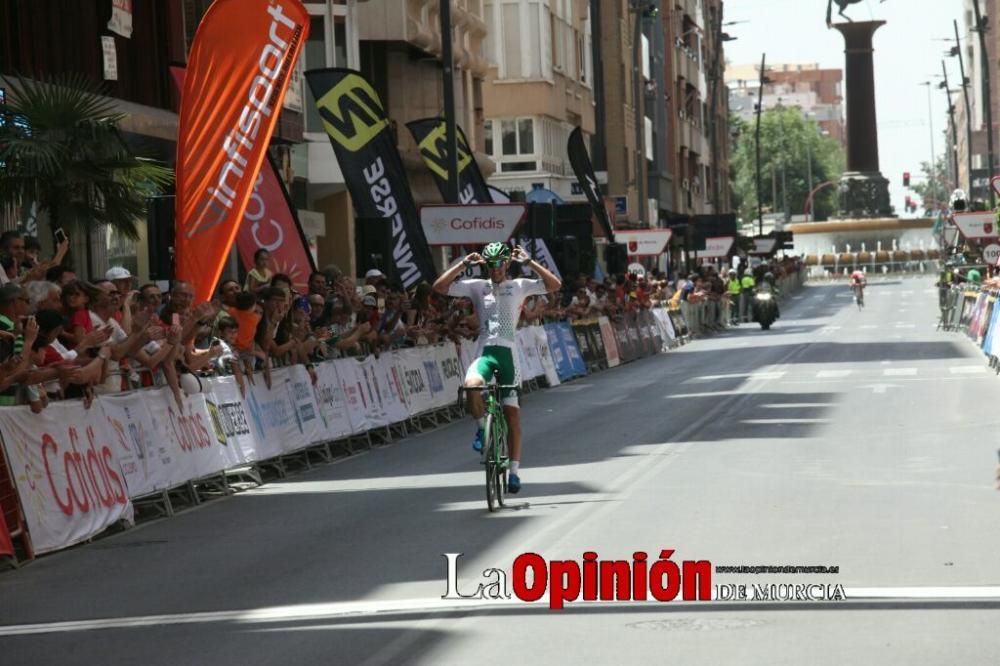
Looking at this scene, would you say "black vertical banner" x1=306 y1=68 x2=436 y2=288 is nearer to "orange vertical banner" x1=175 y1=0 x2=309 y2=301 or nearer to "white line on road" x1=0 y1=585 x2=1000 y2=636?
"orange vertical banner" x1=175 y1=0 x2=309 y2=301

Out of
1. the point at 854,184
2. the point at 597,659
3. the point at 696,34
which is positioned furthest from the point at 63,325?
A: the point at 854,184

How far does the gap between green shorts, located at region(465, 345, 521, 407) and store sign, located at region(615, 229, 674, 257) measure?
42429 millimetres

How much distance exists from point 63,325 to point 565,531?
4769 millimetres

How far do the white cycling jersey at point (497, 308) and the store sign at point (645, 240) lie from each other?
42.3 metres

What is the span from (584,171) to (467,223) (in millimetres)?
13150

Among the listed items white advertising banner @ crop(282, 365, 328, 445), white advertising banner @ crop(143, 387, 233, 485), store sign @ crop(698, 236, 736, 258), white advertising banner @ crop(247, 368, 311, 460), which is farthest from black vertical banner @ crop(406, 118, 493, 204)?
store sign @ crop(698, 236, 736, 258)

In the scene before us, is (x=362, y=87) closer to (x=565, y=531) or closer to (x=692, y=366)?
(x=692, y=366)

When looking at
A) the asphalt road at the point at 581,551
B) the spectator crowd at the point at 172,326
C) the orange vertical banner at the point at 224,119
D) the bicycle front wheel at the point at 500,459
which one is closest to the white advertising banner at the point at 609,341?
the spectator crowd at the point at 172,326

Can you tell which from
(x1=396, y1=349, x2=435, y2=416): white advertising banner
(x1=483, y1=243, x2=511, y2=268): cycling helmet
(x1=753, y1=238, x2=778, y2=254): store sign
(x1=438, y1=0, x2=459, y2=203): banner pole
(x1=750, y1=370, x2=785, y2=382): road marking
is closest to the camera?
(x1=483, y1=243, x2=511, y2=268): cycling helmet

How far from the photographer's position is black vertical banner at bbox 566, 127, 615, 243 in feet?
149

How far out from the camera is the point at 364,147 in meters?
30.0

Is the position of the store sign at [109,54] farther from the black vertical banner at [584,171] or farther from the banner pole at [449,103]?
the black vertical banner at [584,171]

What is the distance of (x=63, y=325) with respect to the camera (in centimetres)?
1623

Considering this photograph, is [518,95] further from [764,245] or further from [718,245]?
[764,245]
